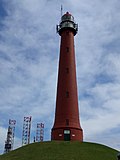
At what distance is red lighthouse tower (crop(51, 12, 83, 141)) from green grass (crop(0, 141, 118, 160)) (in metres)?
3.72

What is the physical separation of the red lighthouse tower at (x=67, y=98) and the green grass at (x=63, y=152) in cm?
372

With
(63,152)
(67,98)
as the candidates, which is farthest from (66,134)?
(63,152)

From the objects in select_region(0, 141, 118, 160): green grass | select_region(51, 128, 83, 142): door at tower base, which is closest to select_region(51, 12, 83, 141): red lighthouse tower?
select_region(51, 128, 83, 142): door at tower base

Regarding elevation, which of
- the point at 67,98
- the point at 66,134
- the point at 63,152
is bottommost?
the point at 63,152

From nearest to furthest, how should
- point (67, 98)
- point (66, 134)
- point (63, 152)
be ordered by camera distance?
point (63, 152) < point (66, 134) < point (67, 98)

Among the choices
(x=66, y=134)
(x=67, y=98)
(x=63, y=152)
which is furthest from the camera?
(x=67, y=98)

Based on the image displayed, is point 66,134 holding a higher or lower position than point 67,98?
lower

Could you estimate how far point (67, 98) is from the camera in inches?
1738

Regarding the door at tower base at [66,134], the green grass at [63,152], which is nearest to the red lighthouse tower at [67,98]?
the door at tower base at [66,134]

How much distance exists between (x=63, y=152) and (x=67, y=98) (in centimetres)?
1154

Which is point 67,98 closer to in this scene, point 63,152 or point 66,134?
point 66,134

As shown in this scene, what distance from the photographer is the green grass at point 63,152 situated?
108ft

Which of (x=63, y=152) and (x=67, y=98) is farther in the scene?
(x=67, y=98)

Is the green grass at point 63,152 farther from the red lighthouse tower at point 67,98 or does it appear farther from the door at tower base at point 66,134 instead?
the red lighthouse tower at point 67,98
